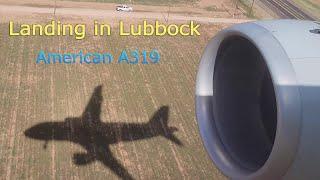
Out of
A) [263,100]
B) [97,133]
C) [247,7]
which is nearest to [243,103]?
[263,100]

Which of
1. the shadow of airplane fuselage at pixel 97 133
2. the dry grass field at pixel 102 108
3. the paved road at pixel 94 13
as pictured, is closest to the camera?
the dry grass field at pixel 102 108

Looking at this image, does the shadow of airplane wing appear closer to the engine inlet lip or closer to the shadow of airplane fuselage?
the shadow of airplane fuselage

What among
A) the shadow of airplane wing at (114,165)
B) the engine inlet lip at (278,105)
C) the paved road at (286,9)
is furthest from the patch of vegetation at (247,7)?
the engine inlet lip at (278,105)

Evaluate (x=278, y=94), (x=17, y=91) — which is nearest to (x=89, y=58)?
(x=17, y=91)

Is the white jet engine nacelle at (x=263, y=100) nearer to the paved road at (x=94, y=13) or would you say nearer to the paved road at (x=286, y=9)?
the paved road at (x=94, y=13)

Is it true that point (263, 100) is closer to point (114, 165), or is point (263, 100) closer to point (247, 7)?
point (114, 165)

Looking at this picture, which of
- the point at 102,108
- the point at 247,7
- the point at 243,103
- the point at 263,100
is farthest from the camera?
the point at 247,7

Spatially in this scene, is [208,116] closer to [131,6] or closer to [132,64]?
[132,64]
